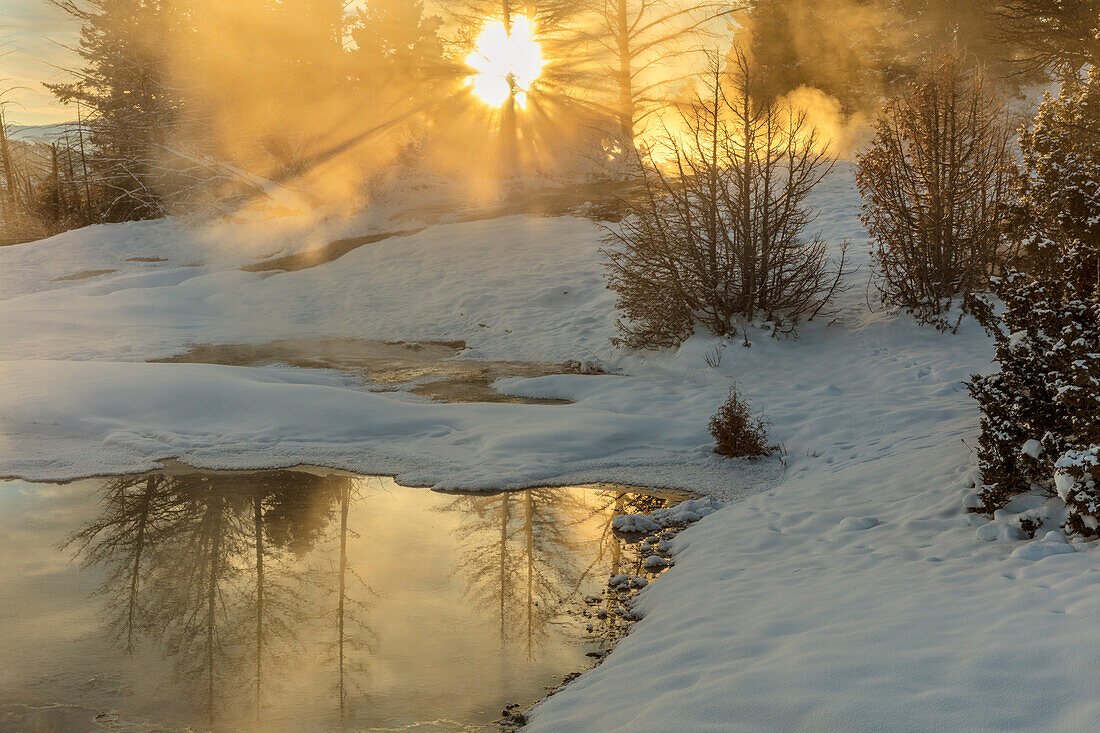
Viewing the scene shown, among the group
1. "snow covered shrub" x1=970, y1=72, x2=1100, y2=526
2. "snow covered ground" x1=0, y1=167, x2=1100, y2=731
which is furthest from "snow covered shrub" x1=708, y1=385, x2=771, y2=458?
"snow covered shrub" x1=970, y1=72, x2=1100, y2=526

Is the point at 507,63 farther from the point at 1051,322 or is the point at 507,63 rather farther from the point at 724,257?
the point at 1051,322

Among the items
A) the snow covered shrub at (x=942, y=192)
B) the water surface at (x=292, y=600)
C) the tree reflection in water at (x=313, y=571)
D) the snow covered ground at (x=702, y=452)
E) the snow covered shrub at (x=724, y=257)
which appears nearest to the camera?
the snow covered ground at (x=702, y=452)

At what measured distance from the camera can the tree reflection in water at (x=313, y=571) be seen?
4328 mm

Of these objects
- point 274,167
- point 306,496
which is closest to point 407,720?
point 306,496

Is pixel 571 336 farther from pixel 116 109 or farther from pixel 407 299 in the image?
pixel 116 109

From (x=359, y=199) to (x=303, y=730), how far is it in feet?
85.2

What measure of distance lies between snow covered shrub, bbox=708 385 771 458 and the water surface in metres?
1.49

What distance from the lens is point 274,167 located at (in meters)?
29.7

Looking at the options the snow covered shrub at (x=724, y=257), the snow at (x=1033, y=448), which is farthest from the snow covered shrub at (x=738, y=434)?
the snow covered shrub at (x=724, y=257)

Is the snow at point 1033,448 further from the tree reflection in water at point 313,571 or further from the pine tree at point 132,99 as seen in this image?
the pine tree at point 132,99

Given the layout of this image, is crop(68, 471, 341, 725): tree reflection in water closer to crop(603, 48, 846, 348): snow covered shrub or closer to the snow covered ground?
the snow covered ground

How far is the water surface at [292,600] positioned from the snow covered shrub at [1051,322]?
2.75 meters

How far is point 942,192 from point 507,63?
21.5 m

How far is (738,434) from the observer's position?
819 centimetres
